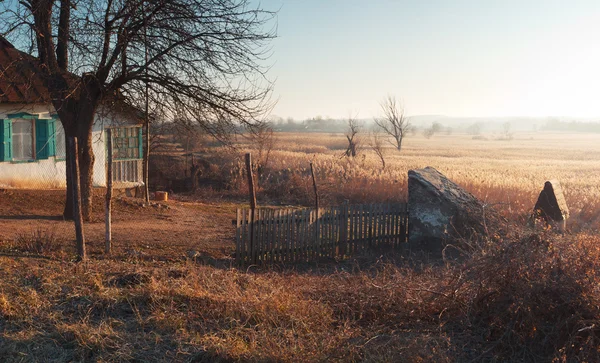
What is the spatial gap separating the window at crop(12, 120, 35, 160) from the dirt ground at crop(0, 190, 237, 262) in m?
1.24

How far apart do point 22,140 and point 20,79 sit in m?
2.85

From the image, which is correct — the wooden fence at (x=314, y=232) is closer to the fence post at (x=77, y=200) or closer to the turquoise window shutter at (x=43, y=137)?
the fence post at (x=77, y=200)

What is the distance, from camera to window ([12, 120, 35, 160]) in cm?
1528

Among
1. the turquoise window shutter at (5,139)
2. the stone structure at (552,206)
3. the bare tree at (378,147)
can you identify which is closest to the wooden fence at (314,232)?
the stone structure at (552,206)

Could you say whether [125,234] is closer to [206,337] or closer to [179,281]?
[179,281]

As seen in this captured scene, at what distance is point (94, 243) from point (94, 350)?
594 cm

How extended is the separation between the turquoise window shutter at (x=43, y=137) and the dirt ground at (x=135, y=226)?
4.01 ft

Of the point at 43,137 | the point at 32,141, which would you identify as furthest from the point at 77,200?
the point at 32,141

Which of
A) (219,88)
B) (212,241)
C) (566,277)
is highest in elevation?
(219,88)

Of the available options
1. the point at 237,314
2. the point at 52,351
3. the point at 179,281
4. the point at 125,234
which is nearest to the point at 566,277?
the point at 237,314

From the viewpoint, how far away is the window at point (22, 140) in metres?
15.3

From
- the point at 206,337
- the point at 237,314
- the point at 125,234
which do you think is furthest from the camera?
the point at 125,234

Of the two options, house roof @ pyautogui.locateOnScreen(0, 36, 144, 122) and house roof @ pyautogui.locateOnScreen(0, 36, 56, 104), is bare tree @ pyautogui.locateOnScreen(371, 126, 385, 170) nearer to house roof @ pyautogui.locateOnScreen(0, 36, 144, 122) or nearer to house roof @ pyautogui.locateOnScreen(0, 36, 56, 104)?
house roof @ pyautogui.locateOnScreen(0, 36, 144, 122)

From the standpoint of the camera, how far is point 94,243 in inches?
406
